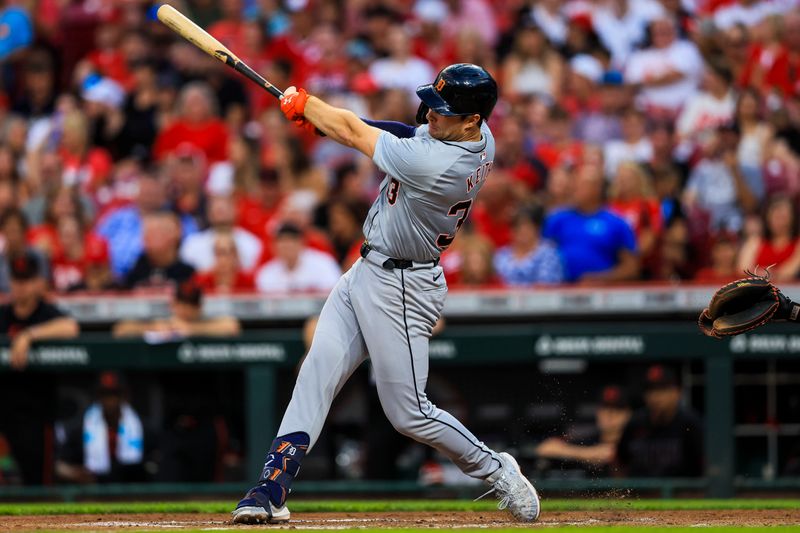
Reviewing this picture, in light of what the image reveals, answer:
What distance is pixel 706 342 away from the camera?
25.1ft

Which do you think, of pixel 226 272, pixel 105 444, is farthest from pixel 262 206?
pixel 105 444

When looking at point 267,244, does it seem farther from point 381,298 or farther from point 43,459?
point 381,298

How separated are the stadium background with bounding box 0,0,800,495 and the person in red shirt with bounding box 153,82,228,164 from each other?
2cm

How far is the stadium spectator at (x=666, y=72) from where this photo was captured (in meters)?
11.0

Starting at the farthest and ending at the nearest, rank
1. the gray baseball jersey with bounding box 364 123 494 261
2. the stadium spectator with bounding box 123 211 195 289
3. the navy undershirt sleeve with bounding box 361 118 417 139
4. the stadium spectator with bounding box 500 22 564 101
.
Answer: the stadium spectator with bounding box 500 22 564 101 → the stadium spectator with bounding box 123 211 195 289 → the navy undershirt sleeve with bounding box 361 118 417 139 → the gray baseball jersey with bounding box 364 123 494 261

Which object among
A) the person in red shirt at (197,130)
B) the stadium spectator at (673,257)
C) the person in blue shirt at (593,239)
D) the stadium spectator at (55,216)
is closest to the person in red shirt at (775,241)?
the stadium spectator at (673,257)

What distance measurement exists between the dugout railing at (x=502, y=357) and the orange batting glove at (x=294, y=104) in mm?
2752

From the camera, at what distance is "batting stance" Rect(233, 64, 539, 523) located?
5.24 metres

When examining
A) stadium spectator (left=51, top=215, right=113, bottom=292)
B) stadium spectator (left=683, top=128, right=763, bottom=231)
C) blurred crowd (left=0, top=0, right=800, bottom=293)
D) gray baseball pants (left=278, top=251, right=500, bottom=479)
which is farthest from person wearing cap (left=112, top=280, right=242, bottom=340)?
stadium spectator (left=683, top=128, right=763, bottom=231)

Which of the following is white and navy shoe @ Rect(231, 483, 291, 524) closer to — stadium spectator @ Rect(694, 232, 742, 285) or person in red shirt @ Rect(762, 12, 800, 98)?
stadium spectator @ Rect(694, 232, 742, 285)

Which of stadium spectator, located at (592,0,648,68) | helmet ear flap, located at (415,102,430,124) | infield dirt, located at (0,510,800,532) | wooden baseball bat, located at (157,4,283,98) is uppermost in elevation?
stadium spectator, located at (592,0,648,68)

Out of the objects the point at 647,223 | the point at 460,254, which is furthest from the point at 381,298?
the point at 647,223

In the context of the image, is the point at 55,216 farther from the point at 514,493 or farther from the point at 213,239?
the point at 514,493

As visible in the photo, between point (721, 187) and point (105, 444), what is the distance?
14.9 feet
